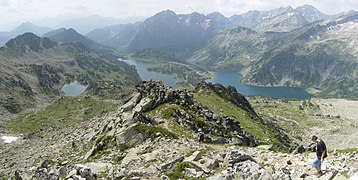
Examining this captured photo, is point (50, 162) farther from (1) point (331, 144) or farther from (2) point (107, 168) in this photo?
(1) point (331, 144)

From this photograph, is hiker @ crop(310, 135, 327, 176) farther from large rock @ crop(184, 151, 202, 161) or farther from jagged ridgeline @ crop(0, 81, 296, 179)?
large rock @ crop(184, 151, 202, 161)

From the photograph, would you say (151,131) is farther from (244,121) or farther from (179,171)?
(244,121)

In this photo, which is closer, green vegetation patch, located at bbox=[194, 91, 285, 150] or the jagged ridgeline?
the jagged ridgeline

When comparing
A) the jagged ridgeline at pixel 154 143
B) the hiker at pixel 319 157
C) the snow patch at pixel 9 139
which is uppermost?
the hiker at pixel 319 157

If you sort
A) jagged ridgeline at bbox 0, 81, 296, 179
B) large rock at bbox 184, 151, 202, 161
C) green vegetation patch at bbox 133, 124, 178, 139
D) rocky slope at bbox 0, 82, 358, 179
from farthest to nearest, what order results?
1. green vegetation patch at bbox 133, 124, 178, 139
2. jagged ridgeline at bbox 0, 81, 296, 179
3. large rock at bbox 184, 151, 202, 161
4. rocky slope at bbox 0, 82, 358, 179

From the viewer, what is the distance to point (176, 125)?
5394 centimetres

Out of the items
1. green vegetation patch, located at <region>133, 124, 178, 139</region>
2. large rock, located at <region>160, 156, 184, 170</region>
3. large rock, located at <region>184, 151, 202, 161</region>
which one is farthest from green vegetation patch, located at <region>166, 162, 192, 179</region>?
green vegetation patch, located at <region>133, 124, 178, 139</region>

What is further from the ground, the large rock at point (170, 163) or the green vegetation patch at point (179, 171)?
the green vegetation patch at point (179, 171)

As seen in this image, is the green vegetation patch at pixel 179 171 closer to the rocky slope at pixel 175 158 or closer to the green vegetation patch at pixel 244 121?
the rocky slope at pixel 175 158

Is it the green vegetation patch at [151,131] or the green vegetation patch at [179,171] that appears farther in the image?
the green vegetation patch at [151,131]

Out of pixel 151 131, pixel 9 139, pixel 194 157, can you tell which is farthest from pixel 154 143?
pixel 9 139

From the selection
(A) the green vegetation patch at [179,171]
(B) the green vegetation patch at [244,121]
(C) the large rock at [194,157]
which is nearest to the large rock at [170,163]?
(C) the large rock at [194,157]

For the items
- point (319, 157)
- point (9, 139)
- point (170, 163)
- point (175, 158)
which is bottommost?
point (9, 139)

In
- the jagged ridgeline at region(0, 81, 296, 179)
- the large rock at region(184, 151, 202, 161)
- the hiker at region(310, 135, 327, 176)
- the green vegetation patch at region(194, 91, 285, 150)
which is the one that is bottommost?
the green vegetation patch at region(194, 91, 285, 150)
